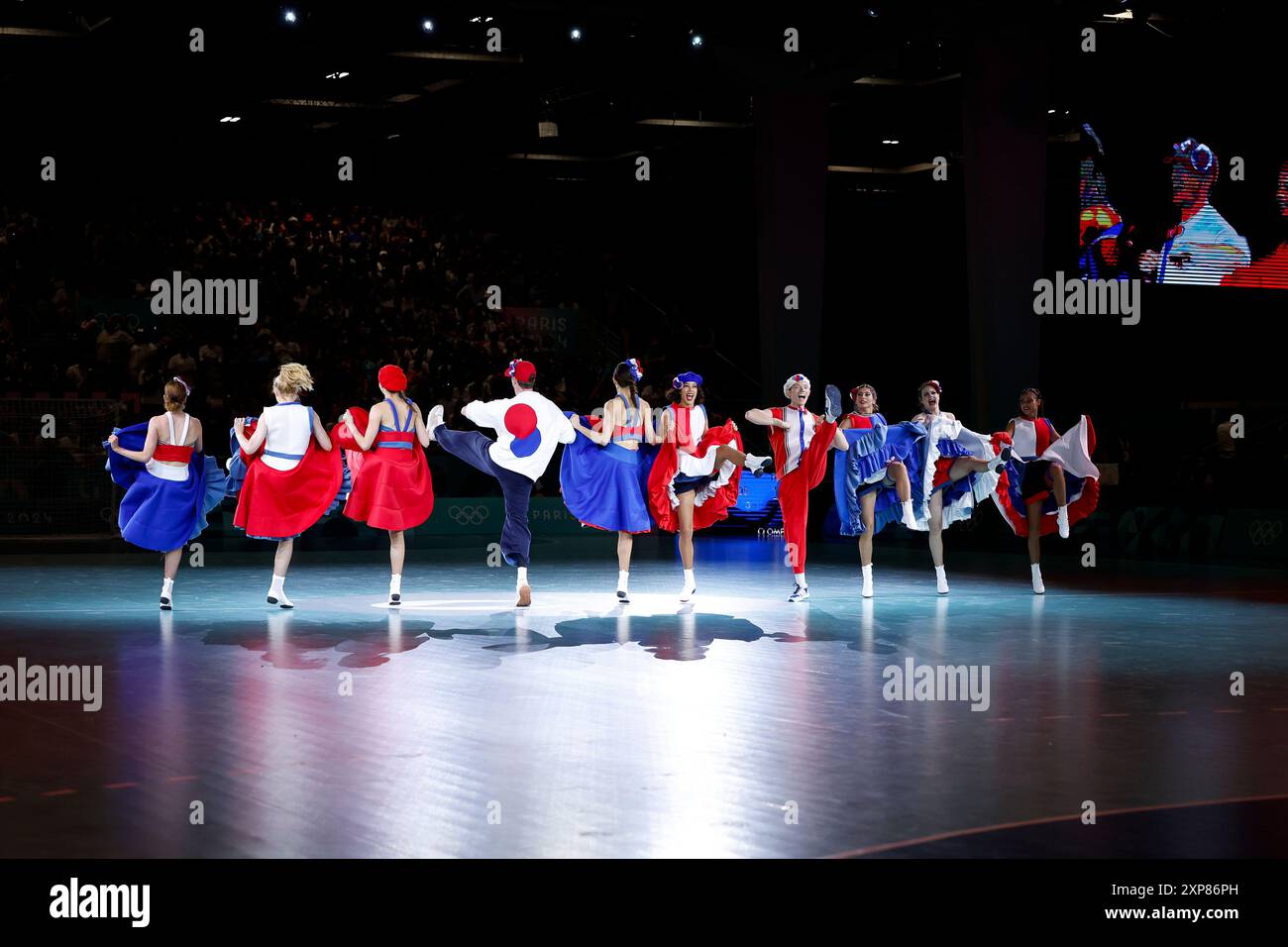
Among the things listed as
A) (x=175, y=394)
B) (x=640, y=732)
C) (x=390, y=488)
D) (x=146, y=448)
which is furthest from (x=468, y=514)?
(x=640, y=732)

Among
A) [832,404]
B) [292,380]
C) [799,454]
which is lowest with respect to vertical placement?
[799,454]

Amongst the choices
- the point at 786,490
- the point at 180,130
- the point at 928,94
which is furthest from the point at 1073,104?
the point at 180,130

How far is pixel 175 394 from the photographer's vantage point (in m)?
12.3

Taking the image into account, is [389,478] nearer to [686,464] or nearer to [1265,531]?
[686,464]

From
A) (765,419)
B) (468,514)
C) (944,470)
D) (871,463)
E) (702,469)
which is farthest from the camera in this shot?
(468,514)

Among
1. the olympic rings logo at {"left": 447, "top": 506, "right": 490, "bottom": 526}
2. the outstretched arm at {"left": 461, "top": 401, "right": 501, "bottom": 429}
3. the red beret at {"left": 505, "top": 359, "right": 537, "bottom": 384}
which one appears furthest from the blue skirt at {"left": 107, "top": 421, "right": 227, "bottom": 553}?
the olympic rings logo at {"left": 447, "top": 506, "right": 490, "bottom": 526}

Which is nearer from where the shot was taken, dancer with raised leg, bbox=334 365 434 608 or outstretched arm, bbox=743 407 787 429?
dancer with raised leg, bbox=334 365 434 608

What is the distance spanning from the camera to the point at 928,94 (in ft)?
95.9

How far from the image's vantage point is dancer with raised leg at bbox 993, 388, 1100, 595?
48.0ft

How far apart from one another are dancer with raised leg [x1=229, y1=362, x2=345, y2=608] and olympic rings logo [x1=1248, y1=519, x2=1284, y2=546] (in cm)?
1279

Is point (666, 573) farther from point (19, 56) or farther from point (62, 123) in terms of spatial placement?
point (62, 123)

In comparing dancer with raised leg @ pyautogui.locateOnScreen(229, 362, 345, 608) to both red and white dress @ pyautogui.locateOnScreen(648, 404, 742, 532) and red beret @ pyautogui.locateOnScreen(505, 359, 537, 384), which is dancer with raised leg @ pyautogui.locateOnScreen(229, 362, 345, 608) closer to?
red beret @ pyautogui.locateOnScreen(505, 359, 537, 384)

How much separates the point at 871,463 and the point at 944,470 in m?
0.91
